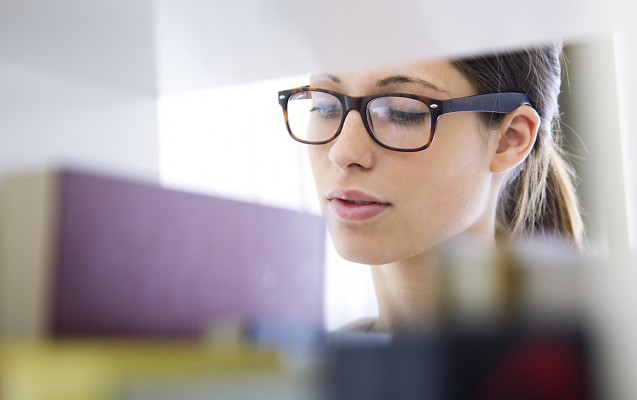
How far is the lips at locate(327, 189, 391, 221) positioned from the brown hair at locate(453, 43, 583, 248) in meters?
0.13

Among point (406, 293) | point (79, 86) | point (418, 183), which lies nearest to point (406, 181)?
point (418, 183)

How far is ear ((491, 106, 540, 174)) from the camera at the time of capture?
2.41 ft

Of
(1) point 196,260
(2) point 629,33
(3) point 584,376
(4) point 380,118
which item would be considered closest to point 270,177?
(4) point 380,118

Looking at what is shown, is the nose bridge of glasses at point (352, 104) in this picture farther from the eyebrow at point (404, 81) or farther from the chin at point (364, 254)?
the chin at point (364, 254)

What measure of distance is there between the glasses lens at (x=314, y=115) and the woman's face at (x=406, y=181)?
1cm

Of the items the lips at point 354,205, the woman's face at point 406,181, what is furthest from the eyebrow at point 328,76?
the lips at point 354,205

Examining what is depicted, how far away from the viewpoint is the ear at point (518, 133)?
74cm

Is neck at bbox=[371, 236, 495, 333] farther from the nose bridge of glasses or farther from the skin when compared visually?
the nose bridge of glasses

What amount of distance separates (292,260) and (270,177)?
0.63 feet

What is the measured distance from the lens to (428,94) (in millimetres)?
757

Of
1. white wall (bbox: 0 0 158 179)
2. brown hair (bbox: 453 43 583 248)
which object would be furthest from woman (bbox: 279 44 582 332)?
white wall (bbox: 0 0 158 179)

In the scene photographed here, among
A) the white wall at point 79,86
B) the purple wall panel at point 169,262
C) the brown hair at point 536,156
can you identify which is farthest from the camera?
the white wall at point 79,86

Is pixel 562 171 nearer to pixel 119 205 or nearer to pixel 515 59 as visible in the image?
pixel 515 59

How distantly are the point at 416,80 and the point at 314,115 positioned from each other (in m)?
0.12
